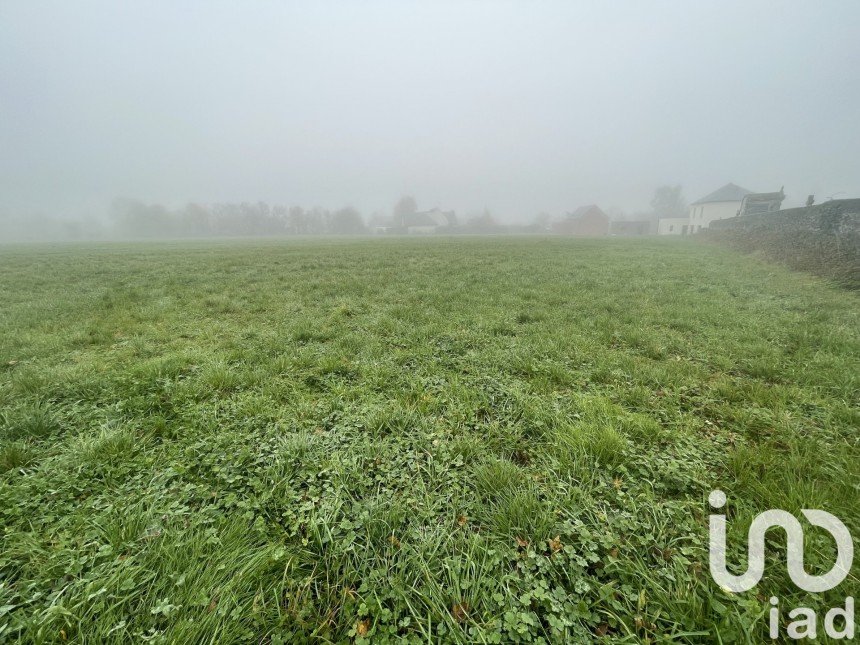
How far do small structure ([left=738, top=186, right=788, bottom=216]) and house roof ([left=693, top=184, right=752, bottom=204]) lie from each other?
19552 mm

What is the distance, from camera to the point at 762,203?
143ft

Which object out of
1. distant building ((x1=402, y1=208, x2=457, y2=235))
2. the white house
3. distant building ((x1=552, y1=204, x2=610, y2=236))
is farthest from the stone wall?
distant building ((x1=402, y1=208, x2=457, y2=235))

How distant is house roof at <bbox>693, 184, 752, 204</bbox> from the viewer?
63497 millimetres

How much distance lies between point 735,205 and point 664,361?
83992 mm

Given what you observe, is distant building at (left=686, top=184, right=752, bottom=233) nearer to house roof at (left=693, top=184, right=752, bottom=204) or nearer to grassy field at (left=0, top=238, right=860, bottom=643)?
house roof at (left=693, top=184, right=752, bottom=204)

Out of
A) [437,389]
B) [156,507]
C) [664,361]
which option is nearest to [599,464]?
[437,389]

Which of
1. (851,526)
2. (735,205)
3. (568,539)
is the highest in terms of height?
(735,205)

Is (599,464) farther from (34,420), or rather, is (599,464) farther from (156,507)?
(34,420)

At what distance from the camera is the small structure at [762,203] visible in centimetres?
4297

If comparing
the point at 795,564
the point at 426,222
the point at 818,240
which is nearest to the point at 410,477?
the point at 795,564

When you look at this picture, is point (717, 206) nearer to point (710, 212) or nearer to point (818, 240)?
point (710, 212)

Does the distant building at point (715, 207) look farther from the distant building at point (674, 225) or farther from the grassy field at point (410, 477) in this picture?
the grassy field at point (410, 477)

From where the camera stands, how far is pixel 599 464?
2887 mm

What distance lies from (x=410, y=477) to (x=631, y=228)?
105 metres
